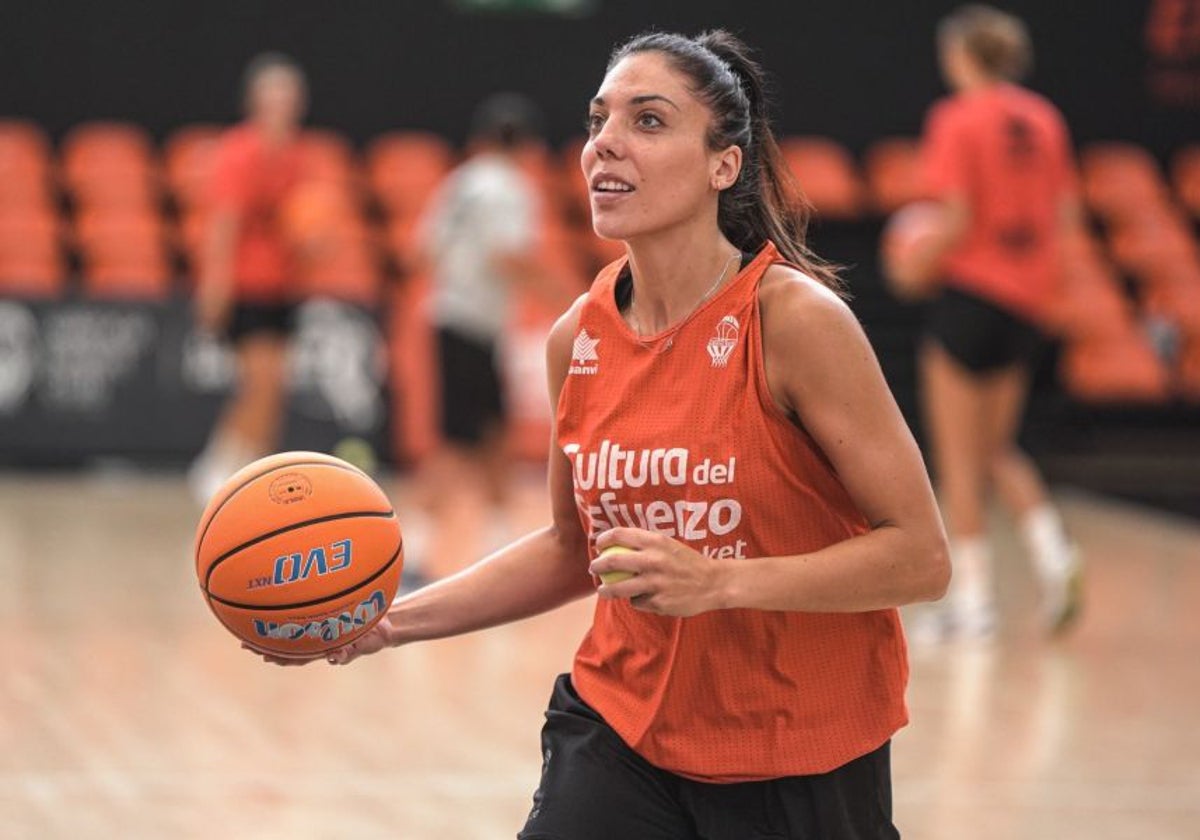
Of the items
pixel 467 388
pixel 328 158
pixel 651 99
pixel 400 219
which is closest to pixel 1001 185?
pixel 467 388

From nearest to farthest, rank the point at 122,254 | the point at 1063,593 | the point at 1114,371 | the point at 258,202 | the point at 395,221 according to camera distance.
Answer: the point at 1063,593, the point at 258,202, the point at 122,254, the point at 1114,371, the point at 395,221

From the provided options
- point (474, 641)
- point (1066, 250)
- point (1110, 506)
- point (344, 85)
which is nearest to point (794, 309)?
point (474, 641)

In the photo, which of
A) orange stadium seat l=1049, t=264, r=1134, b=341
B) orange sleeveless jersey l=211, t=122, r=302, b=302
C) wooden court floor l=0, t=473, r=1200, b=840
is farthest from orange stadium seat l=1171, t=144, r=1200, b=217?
orange sleeveless jersey l=211, t=122, r=302, b=302

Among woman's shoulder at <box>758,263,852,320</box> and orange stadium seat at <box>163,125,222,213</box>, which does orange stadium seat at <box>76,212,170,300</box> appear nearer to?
orange stadium seat at <box>163,125,222,213</box>

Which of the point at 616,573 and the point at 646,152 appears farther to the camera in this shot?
the point at 646,152

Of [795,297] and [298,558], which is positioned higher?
[795,297]

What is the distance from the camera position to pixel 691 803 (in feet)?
9.84

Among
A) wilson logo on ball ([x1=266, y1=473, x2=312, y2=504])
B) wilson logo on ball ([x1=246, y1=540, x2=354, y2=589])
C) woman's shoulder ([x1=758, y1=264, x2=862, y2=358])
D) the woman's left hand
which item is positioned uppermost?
woman's shoulder ([x1=758, y1=264, x2=862, y2=358])

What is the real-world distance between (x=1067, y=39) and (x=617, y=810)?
14001 mm

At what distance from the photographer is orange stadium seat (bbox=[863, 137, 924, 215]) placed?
1484 cm

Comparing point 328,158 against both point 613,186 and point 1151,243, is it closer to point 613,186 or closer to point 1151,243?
point 1151,243

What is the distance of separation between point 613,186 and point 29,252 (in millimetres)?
Answer: 11020

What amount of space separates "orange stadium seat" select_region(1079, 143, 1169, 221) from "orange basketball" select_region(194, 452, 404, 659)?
12874mm

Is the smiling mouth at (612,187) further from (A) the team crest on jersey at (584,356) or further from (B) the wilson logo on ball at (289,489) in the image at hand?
(B) the wilson logo on ball at (289,489)
